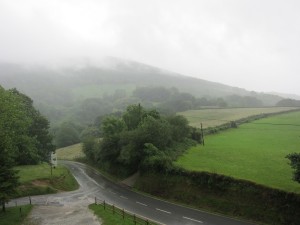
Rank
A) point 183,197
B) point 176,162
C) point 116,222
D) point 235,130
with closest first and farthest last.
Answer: point 116,222 < point 183,197 < point 176,162 < point 235,130

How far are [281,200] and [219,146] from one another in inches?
1108

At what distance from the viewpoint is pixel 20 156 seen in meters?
63.0

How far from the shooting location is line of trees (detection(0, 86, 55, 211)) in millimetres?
36125

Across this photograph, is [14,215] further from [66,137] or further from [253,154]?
[66,137]

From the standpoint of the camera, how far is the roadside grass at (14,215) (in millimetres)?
34922

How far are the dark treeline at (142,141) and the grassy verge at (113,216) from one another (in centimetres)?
1285

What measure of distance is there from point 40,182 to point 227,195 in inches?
1233

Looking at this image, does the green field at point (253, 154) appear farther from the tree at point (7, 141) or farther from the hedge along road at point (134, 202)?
the tree at point (7, 141)

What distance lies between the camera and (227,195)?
39.3 m

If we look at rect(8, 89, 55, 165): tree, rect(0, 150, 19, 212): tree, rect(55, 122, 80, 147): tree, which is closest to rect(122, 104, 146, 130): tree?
rect(8, 89, 55, 165): tree

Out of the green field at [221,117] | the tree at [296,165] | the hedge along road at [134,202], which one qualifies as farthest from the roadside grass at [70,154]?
the tree at [296,165]

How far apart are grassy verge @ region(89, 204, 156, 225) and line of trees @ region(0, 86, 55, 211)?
34.0 ft

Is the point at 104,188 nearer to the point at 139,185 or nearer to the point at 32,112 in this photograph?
the point at 139,185

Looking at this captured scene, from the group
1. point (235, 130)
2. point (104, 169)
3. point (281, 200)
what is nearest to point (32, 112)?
point (104, 169)
